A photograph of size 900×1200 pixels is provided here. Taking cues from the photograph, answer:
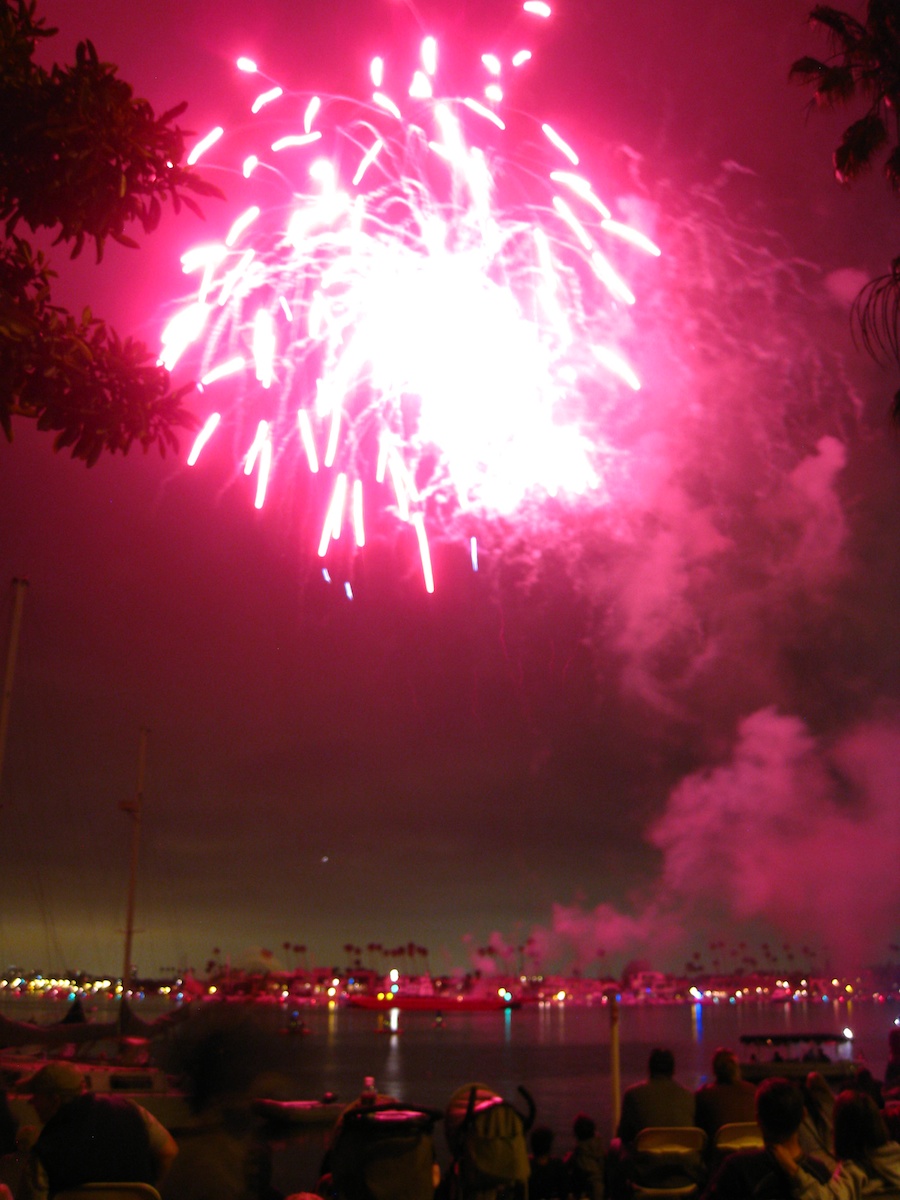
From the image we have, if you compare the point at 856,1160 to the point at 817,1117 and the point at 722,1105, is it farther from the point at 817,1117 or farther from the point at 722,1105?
the point at 817,1117

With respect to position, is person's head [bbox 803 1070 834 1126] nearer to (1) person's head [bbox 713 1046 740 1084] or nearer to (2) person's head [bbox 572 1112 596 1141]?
(1) person's head [bbox 713 1046 740 1084]

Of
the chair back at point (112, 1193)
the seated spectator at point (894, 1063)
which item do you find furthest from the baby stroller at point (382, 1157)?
the seated spectator at point (894, 1063)

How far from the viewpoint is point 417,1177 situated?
16.4 feet

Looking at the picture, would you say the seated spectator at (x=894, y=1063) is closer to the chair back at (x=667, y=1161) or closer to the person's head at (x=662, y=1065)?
the person's head at (x=662, y=1065)

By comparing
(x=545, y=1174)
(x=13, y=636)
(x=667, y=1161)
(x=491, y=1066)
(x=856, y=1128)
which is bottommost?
(x=491, y=1066)

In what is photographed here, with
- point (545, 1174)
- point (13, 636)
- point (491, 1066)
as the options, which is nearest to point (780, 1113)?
point (545, 1174)

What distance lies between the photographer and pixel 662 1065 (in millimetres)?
6785

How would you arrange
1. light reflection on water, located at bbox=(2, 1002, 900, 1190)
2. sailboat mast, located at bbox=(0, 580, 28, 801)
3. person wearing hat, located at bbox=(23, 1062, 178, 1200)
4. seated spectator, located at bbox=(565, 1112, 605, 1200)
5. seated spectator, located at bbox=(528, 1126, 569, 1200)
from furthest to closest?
1. light reflection on water, located at bbox=(2, 1002, 900, 1190)
2. sailboat mast, located at bbox=(0, 580, 28, 801)
3. seated spectator, located at bbox=(565, 1112, 605, 1200)
4. seated spectator, located at bbox=(528, 1126, 569, 1200)
5. person wearing hat, located at bbox=(23, 1062, 178, 1200)

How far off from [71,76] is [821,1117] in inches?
302

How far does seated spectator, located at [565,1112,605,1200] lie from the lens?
27.9 feet

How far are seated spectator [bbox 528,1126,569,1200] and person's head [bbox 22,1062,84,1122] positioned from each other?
4.95 metres

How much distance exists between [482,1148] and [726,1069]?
6.30 feet

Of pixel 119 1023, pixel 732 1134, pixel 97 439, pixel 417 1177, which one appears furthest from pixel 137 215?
pixel 119 1023

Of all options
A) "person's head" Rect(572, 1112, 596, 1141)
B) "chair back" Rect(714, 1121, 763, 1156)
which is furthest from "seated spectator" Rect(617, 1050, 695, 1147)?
"person's head" Rect(572, 1112, 596, 1141)
